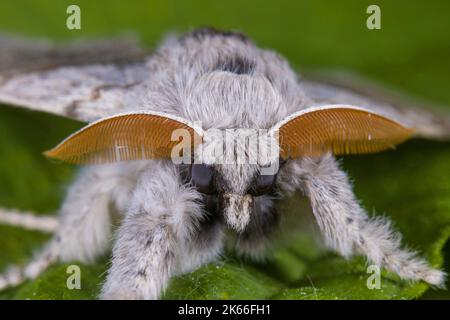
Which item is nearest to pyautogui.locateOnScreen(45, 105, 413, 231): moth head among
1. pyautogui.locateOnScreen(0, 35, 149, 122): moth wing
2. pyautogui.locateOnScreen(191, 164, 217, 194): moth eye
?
pyautogui.locateOnScreen(191, 164, 217, 194): moth eye

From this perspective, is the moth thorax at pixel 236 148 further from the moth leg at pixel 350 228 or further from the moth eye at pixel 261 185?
the moth leg at pixel 350 228

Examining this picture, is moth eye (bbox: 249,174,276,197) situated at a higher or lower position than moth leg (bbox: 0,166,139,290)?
higher

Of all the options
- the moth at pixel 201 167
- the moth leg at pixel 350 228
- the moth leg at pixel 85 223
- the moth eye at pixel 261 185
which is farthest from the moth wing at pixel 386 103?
the moth leg at pixel 85 223

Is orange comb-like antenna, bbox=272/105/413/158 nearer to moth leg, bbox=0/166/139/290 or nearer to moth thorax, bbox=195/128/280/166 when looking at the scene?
moth thorax, bbox=195/128/280/166
